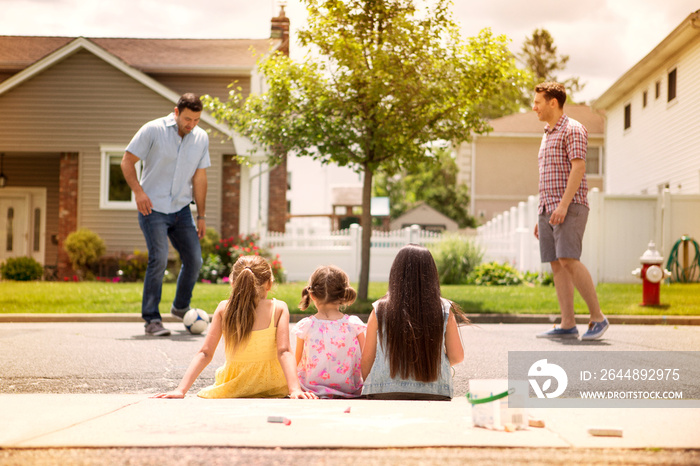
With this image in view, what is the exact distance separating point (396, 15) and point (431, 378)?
8.56m

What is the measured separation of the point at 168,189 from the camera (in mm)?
7633

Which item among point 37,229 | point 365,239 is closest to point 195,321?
point 365,239

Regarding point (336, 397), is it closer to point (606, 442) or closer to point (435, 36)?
point (606, 442)

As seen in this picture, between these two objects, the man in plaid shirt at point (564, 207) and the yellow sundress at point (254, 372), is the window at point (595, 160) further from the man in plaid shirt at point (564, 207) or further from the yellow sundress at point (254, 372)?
the yellow sundress at point (254, 372)

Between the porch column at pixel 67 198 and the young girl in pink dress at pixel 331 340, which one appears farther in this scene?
the porch column at pixel 67 198

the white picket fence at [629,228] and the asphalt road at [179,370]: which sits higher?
the white picket fence at [629,228]

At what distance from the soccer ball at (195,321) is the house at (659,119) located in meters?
13.6

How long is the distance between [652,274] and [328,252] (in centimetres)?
1034

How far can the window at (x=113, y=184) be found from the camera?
19.1m

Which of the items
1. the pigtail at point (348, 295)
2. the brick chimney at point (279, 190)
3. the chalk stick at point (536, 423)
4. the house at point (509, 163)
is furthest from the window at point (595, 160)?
the chalk stick at point (536, 423)

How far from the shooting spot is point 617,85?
77.2 feet

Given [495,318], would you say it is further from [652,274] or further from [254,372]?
[254,372]

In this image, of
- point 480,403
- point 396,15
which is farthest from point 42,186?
point 480,403

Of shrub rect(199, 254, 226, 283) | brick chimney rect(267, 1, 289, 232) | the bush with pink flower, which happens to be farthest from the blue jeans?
brick chimney rect(267, 1, 289, 232)
